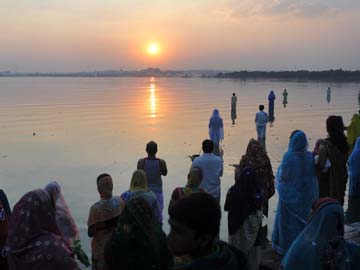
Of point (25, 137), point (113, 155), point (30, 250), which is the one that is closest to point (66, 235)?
point (30, 250)

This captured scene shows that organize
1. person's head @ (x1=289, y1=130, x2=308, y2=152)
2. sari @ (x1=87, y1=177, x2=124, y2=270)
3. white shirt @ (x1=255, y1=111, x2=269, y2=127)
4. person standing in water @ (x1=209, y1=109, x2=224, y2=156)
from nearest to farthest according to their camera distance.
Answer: sari @ (x1=87, y1=177, x2=124, y2=270), person's head @ (x1=289, y1=130, x2=308, y2=152), person standing in water @ (x1=209, y1=109, x2=224, y2=156), white shirt @ (x1=255, y1=111, x2=269, y2=127)

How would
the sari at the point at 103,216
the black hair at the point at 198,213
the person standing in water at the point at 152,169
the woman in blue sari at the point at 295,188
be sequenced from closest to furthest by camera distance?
the black hair at the point at 198,213 < the sari at the point at 103,216 < the woman in blue sari at the point at 295,188 < the person standing in water at the point at 152,169

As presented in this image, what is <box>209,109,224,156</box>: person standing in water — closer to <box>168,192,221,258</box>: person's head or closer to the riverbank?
the riverbank

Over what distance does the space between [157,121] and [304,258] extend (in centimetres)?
2153

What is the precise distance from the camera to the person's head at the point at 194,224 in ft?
7.22

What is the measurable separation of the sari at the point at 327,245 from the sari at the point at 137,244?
118 cm

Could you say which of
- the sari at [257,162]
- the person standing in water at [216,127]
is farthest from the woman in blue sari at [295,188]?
the person standing in water at [216,127]

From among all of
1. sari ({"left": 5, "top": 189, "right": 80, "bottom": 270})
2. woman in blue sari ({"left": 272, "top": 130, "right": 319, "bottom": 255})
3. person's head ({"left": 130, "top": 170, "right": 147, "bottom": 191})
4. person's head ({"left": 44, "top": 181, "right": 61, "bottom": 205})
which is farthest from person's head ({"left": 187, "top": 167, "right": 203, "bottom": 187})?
sari ({"left": 5, "top": 189, "right": 80, "bottom": 270})

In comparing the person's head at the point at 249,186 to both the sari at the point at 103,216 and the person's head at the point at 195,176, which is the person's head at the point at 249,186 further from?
the sari at the point at 103,216

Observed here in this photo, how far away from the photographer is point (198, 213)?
7.20 feet

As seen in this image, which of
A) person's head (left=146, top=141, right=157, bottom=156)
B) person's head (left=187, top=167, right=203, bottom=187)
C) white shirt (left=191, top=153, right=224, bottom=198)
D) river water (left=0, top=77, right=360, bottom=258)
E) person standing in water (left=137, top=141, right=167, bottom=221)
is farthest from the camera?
river water (left=0, top=77, right=360, bottom=258)

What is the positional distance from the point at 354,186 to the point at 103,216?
5175 mm

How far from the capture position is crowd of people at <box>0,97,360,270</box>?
226 cm

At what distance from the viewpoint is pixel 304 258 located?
A: 3.19m
